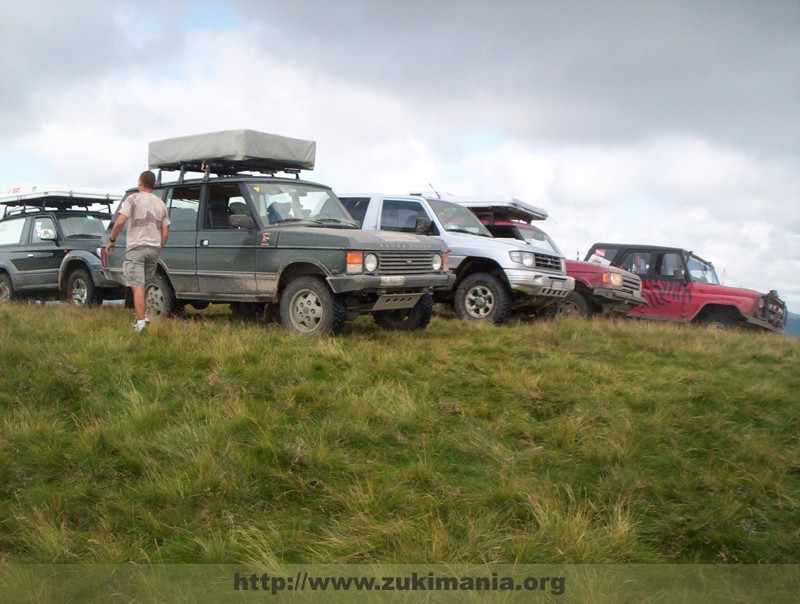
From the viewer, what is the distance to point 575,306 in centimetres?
1177

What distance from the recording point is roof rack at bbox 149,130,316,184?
9172 millimetres

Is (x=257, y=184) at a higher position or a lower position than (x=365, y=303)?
higher

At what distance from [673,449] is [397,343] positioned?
3.40 metres

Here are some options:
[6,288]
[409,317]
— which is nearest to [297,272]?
[409,317]

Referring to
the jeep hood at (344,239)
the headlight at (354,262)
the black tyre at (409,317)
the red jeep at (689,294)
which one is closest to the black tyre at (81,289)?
the jeep hood at (344,239)

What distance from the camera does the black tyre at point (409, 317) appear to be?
28.8 feet

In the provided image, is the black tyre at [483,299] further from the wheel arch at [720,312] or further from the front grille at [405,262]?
the wheel arch at [720,312]

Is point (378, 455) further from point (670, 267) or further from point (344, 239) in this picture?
point (670, 267)

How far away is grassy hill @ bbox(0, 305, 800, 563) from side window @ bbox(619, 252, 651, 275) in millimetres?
6241

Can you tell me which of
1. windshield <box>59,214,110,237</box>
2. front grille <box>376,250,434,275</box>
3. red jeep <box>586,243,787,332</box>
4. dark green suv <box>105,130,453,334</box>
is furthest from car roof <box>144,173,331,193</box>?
red jeep <box>586,243,787,332</box>

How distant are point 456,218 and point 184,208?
3955 millimetres

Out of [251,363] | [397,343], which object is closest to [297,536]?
[251,363]

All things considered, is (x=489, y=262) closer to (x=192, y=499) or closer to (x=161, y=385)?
(x=161, y=385)

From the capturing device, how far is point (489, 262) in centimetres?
1016
